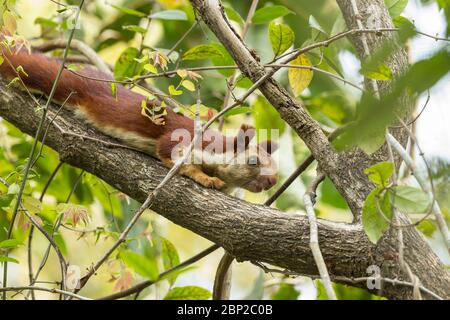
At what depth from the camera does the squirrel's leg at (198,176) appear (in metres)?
2.63

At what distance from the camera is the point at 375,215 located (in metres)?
1.75

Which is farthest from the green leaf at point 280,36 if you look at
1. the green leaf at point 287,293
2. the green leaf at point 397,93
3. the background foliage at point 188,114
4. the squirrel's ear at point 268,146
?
the green leaf at point 397,93

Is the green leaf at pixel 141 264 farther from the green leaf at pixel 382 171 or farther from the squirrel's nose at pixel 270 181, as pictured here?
the squirrel's nose at pixel 270 181

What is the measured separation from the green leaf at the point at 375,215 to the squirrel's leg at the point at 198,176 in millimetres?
988

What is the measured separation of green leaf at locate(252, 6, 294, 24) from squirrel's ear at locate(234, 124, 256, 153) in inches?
25.4

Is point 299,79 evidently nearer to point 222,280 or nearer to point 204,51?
point 204,51

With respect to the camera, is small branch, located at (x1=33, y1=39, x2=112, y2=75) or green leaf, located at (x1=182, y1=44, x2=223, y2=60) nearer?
green leaf, located at (x1=182, y1=44, x2=223, y2=60)

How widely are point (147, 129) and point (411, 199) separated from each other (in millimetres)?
1657

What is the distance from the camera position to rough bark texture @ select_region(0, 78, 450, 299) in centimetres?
215

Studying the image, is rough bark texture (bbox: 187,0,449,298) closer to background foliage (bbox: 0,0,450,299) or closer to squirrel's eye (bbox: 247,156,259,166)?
background foliage (bbox: 0,0,450,299)

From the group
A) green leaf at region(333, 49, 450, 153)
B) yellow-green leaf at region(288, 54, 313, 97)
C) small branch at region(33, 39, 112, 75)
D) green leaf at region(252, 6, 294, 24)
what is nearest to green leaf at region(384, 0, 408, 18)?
yellow-green leaf at region(288, 54, 313, 97)
